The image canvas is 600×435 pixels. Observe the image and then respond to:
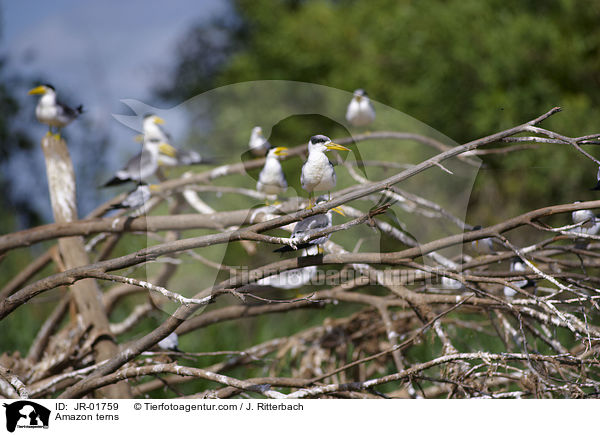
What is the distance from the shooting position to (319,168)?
5.73 ft

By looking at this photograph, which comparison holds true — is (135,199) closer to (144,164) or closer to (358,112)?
(144,164)

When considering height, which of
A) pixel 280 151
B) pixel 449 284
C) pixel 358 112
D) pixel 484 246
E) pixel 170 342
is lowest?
pixel 170 342

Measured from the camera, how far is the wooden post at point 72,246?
93.4 inches

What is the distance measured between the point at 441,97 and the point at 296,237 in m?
4.32

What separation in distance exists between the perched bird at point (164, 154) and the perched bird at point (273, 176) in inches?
21.7

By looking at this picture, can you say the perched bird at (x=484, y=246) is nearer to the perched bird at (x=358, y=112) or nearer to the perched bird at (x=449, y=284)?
the perched bird at (x=449, y=284)

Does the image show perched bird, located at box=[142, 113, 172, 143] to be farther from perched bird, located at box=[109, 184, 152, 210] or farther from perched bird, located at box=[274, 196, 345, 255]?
perched bird, located at box=[274, 196, 345, 255]

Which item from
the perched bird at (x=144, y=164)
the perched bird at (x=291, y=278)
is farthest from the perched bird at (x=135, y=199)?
the perched bird at (x=291, y=278)

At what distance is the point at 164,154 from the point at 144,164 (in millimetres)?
154

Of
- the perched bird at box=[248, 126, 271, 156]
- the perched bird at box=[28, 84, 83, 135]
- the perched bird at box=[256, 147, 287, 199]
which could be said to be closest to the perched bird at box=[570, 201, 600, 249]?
the perched bird at box=[256, 147, 287, 199]

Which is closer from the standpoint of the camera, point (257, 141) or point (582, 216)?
point (582, 216)

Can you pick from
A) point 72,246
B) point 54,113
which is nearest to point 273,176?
point 72,246
